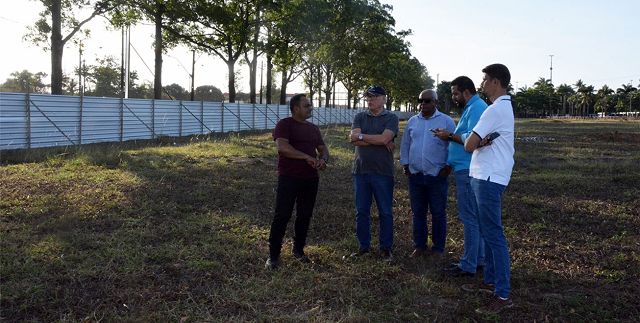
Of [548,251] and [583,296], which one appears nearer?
[583,296]

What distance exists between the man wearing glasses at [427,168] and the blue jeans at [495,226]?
41.4 inches

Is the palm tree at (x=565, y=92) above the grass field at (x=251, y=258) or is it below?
above

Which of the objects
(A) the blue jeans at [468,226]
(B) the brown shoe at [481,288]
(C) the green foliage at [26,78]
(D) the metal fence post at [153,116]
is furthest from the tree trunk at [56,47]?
(C) the green foliage at [26,78]

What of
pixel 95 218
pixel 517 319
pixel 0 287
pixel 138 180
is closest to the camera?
pixel 517 319

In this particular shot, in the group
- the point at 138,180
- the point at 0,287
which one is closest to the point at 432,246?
the point at 0,287

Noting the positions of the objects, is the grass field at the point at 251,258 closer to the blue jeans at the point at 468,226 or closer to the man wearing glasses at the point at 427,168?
the blue jeans at the point at 468,226

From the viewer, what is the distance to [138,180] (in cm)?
870

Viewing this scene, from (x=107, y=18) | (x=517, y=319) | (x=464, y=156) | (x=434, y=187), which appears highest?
(x=107, y=18)

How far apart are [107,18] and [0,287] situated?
62.7 ft

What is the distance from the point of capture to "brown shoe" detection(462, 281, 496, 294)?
13.4ft

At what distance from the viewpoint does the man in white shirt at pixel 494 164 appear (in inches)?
142

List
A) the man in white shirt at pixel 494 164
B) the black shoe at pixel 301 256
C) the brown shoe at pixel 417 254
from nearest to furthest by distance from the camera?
1. the man in white shirt at pixel 494 164
2. the black shoe at pixel 301 256
3. the brown shoe at pixel 417 254

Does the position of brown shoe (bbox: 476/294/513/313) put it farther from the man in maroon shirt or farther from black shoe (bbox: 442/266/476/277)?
the man in maroon shirt

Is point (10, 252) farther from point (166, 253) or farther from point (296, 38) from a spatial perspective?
point (296, 38)
